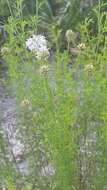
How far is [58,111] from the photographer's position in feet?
9.73

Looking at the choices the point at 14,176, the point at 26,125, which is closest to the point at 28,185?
the point at 14,176

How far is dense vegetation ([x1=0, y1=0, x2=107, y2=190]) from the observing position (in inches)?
117

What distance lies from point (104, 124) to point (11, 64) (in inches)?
22.4

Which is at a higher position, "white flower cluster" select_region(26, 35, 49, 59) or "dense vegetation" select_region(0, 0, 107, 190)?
"white flower cluster" select_region(26, 35, 49, 59)

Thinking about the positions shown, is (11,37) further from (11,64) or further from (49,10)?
(49,10)

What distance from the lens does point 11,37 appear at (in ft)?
10.3

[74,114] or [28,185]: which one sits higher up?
[74,114]

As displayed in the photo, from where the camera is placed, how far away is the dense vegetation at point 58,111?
2973 millimetres

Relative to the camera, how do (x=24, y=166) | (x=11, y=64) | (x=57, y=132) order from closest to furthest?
(x=57, y=132)
(x=11, y=64)
(x=24, y=166)

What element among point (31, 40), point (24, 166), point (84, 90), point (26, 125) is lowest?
point (24, 166)

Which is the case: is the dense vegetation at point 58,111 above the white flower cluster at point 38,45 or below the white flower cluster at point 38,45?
below

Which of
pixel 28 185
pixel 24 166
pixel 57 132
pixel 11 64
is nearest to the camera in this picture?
pixel 57 132

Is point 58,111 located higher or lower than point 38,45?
lower

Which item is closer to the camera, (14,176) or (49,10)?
(14,176)
